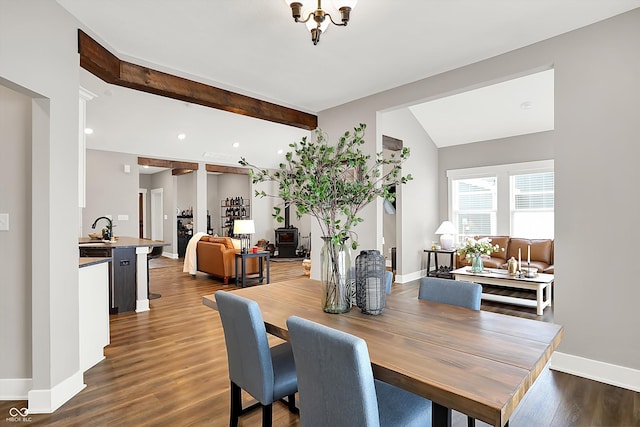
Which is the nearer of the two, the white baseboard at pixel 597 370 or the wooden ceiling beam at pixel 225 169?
the white baseboard at pixel 597 370

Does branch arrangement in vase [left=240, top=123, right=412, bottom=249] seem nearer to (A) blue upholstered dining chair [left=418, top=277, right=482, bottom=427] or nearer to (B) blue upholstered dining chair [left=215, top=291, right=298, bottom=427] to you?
(B) blue upholstered dining chair [left=215, top=291, right=298, bottom=427]

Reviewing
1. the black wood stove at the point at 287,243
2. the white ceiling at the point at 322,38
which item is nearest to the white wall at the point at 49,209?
the white ceiling at the point at 322,38

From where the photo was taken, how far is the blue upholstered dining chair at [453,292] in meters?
1.92

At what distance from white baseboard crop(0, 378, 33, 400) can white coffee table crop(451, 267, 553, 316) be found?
485 centimetres

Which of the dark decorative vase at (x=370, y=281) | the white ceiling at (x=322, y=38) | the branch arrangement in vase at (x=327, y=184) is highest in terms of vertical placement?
the white ceiling at (x=322, y=38)

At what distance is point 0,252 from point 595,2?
4.44 m

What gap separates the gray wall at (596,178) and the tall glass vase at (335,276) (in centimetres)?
211

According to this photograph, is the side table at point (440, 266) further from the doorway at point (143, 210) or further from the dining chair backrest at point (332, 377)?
the doorway at point (143, 210)

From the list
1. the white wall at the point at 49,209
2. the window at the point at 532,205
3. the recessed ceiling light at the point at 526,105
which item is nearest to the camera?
the white wall at the point at 49,209

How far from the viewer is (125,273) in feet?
14.3

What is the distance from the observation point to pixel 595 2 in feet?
7.86

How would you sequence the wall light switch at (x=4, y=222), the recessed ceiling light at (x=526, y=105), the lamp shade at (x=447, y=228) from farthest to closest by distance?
the lamp shade at (x=447, y=228) < the recessed ceiling light at (x=526, y=105) < the wall light switch at (x=4, y=222)

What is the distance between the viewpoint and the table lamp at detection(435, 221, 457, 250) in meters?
6.50

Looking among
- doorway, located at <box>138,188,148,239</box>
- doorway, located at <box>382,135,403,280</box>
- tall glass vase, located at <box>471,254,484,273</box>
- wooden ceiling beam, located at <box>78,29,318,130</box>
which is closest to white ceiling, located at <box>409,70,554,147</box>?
doorway, located at <box>382,135,403,280</box>
